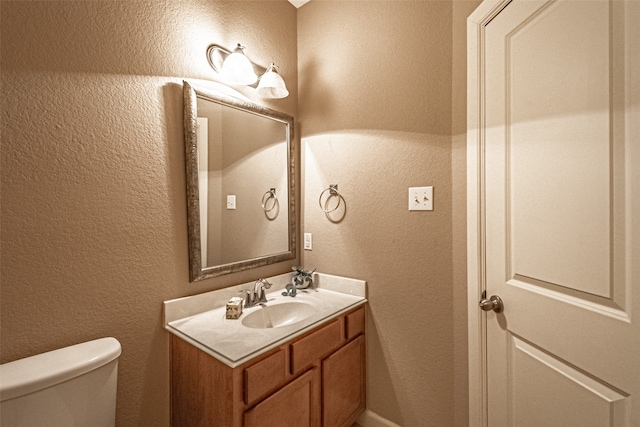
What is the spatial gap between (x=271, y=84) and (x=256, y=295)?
1182mm

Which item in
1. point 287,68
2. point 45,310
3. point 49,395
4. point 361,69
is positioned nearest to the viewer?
point 49,395

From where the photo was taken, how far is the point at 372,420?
157cm

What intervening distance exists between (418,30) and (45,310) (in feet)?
6.59

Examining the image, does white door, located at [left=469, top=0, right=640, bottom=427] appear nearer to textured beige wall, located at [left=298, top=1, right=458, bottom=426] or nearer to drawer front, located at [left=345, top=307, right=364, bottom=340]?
textured beige wall, located at [left=298, top=1, right=458, bottom=426]

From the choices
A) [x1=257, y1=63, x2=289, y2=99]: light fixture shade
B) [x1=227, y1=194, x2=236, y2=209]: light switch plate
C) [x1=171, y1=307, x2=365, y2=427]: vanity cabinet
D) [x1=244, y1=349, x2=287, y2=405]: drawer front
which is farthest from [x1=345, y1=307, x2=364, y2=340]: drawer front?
[x1=257, y1=63, x2=289, y2=99]: light fixture shade

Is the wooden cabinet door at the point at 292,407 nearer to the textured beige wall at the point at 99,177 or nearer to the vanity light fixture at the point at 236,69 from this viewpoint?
the textured beige wall at the point at 99,177

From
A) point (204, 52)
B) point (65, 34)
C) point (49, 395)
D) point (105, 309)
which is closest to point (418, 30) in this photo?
point (204, 52)

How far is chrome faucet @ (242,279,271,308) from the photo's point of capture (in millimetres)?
1458

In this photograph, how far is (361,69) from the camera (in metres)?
1.60

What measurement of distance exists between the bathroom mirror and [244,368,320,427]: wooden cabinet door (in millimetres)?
647

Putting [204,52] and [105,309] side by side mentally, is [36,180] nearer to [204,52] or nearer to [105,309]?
[105,309]

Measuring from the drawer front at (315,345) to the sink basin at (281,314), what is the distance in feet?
0.43

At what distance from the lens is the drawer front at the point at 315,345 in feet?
3.81

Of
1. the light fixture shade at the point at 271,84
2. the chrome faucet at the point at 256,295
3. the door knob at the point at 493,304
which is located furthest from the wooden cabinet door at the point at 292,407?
the light fixture shade at the point at 271,84
